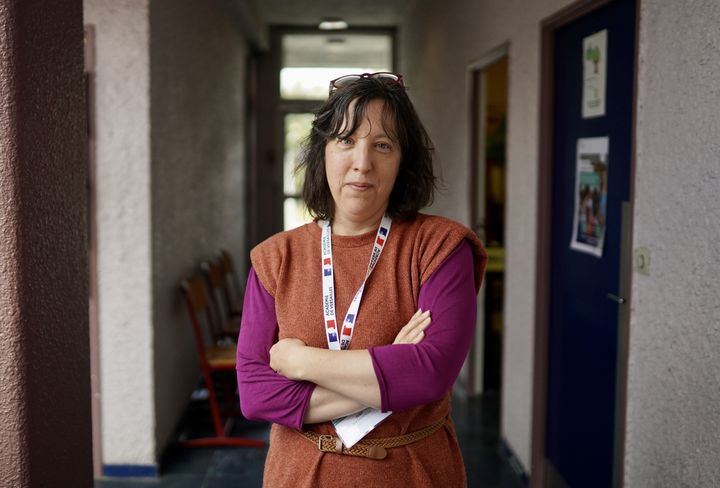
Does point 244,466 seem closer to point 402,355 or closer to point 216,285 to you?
point 216,285

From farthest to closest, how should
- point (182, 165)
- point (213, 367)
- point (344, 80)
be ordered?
1. point (182, 165)
2. point (213, 367)
3. point (344, 80)

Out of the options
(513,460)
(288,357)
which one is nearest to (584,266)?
(513,460)

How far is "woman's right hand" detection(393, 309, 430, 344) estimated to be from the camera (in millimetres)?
1345

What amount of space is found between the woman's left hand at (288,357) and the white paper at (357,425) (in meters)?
0.13

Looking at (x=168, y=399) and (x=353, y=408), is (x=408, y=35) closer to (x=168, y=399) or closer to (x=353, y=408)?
(x=168, y=399)

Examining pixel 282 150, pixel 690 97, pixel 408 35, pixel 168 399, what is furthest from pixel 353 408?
pixel 282 150

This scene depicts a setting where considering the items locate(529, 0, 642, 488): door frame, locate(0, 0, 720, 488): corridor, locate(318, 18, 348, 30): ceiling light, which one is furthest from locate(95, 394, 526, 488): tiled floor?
locate(318, 18, 348, 30): ceiling light

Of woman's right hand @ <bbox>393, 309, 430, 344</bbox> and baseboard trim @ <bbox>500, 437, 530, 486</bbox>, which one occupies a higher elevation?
woman's right hand @ <bbox>393, 309, 430, 344</bbox>

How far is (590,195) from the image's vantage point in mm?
2744

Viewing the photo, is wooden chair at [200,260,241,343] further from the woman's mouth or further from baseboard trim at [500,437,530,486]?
the woman's mouth

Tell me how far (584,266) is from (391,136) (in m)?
1.67

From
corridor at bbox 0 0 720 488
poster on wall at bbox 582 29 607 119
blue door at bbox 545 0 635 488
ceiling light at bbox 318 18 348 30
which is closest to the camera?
corridor at bbox 0 0 720 488

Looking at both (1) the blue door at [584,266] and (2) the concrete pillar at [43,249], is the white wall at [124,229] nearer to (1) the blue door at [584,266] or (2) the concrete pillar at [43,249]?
(2) the concrete pillar at [43,249]

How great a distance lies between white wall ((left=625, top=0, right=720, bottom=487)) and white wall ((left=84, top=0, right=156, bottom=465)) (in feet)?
7.25
